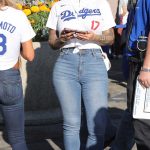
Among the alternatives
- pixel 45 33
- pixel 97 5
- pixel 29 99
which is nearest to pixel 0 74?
pixel 97 5

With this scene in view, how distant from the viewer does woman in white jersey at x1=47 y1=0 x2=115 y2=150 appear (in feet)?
13.4

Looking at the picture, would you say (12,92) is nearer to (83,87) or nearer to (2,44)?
(2,44)

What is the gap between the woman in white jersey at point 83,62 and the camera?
4.08 meters

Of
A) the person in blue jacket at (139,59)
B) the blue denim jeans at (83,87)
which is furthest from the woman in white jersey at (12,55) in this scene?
the person in blue jacket at (139,59)

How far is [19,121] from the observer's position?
13.4 feet

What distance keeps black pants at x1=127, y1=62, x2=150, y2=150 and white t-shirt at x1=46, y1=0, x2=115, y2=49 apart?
0.56 metres

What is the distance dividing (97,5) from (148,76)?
1035 millimetres

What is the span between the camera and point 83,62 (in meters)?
4.06

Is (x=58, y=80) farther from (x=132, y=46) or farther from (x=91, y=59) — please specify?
(x=132, y=46)

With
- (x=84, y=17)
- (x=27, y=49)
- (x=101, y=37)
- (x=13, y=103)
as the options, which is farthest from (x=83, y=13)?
(x=13, y=103)

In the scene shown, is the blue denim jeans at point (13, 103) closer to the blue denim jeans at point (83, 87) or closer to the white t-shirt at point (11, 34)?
the white t-shirt at point (11, 34)

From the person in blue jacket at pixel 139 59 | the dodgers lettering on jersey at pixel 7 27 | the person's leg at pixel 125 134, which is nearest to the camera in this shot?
the person in blue jacket at pixel 139 59

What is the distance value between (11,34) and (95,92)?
835 mm

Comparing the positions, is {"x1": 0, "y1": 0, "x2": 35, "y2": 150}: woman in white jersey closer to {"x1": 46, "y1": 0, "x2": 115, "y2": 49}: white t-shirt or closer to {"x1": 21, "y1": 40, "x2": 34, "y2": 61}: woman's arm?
{"x1": 21, "y1": 40, "x2": 34, "y2": 61}: woman's arm
